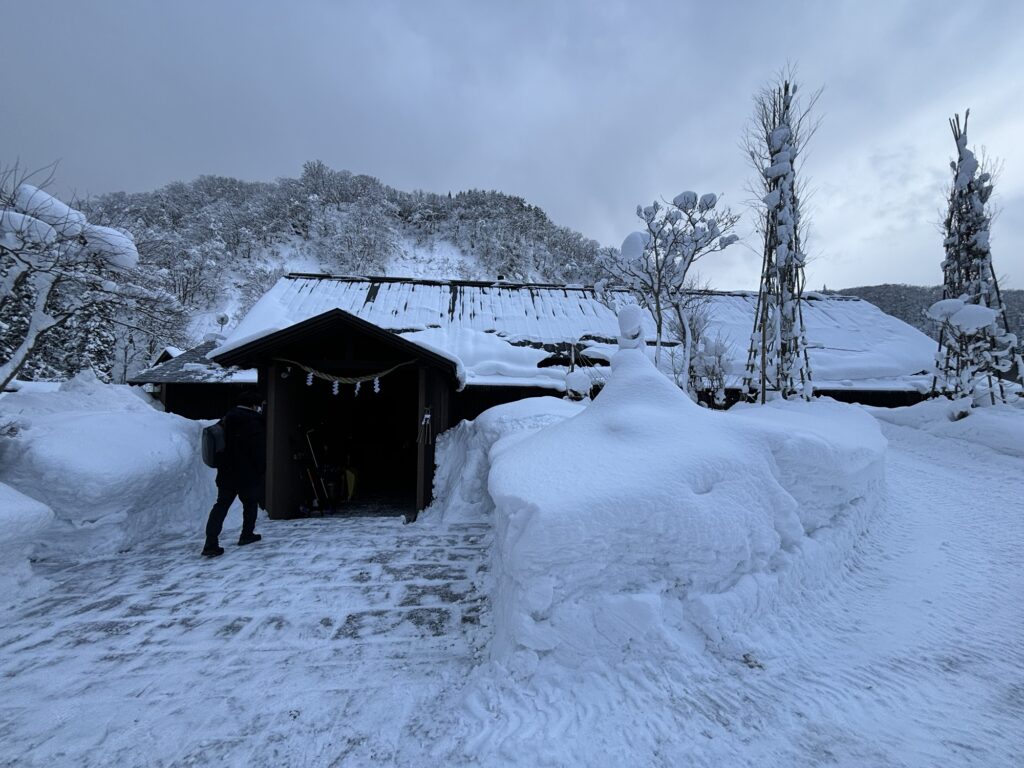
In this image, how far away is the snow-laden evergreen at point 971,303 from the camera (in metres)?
7.75

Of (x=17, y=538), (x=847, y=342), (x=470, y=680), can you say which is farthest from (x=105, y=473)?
(x=847, y=342)

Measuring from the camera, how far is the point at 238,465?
206 inches

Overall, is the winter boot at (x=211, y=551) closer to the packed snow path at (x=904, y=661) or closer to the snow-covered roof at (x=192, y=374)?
the packed snow path at (x=904, y=661)

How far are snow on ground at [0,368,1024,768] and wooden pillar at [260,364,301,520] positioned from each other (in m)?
2.22

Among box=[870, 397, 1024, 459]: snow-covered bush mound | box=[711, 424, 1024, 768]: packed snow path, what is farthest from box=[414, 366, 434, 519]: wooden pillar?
box=[870, 397, 1024, 459]: snow-covered bush mound

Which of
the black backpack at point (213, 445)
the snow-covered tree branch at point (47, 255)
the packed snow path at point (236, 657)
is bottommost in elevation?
the packed snow path at point (236, 657)

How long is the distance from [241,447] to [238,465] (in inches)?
8.8

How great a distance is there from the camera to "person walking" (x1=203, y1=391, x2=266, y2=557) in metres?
5.15

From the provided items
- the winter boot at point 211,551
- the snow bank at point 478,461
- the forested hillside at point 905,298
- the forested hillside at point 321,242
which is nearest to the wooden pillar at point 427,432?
the snow bank at point 478,461

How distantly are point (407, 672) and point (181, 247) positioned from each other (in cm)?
4439

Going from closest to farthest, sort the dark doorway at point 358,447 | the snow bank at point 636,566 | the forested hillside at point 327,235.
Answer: the snow bank at point 636,566
the dark doorway at point 358,447
the forested hillside at point 327,235

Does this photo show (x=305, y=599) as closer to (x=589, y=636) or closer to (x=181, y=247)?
(x=589, y=636)

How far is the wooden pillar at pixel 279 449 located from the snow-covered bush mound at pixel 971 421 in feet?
37.6

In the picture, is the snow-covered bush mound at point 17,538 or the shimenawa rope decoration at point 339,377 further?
the shimenawa rope decoration at point 339,377
